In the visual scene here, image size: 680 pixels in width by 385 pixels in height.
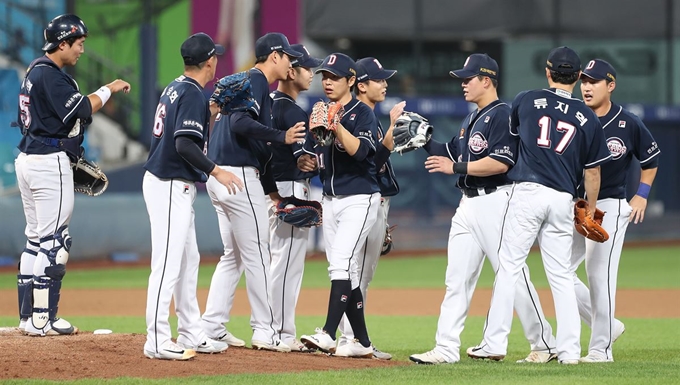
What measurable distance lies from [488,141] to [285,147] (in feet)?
4.73

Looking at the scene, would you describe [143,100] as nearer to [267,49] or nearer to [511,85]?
[511,85]

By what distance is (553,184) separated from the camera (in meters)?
5.86

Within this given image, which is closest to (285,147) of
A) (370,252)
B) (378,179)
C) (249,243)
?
(378,179)

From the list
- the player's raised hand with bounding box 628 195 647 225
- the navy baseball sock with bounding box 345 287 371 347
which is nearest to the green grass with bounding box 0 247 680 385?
the navy baseball sock with bounding box 345 287 371 347

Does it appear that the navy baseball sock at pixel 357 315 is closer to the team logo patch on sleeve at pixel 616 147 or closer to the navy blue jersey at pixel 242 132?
the navy blue jersey at pixel 242 132

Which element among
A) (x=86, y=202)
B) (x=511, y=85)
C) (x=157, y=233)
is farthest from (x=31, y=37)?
(x=157, y=233)

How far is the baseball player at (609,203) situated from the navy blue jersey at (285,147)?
1.91 meters

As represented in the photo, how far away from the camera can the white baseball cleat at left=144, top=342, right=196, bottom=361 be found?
571cm

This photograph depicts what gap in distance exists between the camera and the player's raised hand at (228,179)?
571cm

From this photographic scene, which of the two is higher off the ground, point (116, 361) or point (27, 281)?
point (27, 281)

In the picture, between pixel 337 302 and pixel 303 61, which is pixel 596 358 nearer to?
pixel 337 302

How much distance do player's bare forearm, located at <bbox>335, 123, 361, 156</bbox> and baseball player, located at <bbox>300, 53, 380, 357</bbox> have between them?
1.7 inches

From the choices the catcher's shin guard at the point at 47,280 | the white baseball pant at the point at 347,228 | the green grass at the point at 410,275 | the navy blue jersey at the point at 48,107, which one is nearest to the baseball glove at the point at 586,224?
the white baseball pant at the point at 347,228

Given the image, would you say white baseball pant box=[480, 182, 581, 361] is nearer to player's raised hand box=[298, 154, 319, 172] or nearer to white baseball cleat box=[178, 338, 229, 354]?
player's raised hand box=[298, 154, 319, 172]
